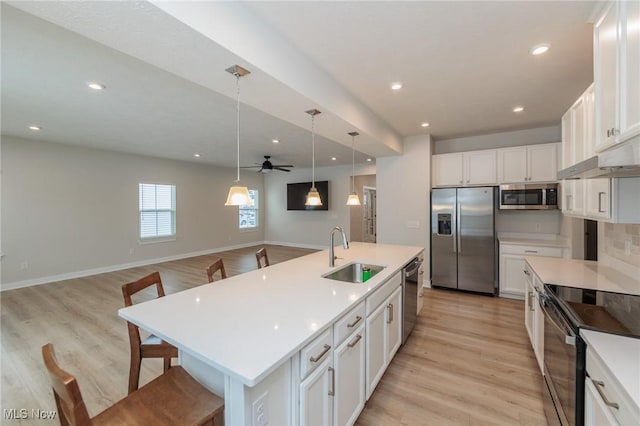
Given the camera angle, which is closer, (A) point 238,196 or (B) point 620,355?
(B) point 620,355

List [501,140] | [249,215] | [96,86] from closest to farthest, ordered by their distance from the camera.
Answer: [96,86]
[501,140]
[249,215]

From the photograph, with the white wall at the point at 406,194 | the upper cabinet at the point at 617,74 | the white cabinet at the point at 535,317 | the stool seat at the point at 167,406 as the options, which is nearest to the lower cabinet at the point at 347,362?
the stool seat at the point at 167,406

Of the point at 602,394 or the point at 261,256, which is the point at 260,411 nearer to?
the point at 602,394

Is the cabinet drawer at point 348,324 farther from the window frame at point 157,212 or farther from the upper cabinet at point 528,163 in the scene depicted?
the window frame at point 157,212

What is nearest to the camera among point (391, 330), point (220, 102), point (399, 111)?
point (391, 330)

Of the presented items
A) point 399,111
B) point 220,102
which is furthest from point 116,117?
point 399,111

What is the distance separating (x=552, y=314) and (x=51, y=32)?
3.97 meters

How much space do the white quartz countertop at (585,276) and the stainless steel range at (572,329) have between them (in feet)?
0.47

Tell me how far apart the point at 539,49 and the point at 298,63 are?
1.94 m

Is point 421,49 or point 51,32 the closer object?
point 51,32

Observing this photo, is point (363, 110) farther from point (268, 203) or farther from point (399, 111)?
point (268, 203)

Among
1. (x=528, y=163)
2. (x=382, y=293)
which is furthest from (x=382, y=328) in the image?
(x=528, y=163)

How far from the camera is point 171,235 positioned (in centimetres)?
708

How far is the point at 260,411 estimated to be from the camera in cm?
105
